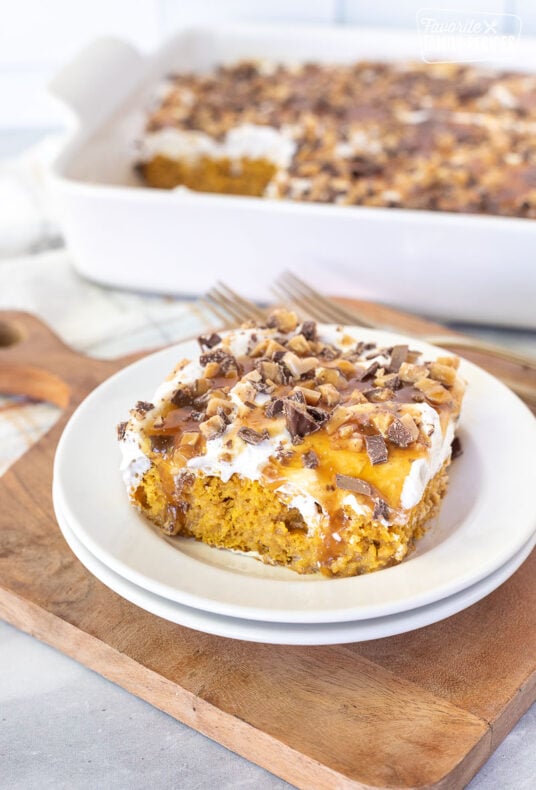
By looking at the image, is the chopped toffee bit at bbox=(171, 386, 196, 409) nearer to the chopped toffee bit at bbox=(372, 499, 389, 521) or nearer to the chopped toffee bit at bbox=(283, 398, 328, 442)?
the chopped toffee bit at bbox=(283, 398, 328, 442)

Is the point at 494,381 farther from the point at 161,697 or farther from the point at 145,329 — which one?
the point at 145,329

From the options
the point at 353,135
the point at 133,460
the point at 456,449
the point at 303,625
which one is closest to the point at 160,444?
the point at 133,460

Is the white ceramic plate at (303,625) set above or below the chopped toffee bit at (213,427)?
below

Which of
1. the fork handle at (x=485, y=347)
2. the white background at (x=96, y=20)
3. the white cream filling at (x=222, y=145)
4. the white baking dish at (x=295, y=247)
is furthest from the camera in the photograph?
the white background at (x=96, y=20)

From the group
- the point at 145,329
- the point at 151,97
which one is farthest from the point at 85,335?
the point at 151,97

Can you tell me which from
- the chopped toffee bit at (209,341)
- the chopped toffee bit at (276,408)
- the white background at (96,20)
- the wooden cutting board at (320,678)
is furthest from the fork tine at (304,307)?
the white background at (96,20)

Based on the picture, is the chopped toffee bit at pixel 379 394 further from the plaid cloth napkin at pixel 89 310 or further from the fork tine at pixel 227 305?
the plaid cloth napkin at pixel 89 310
